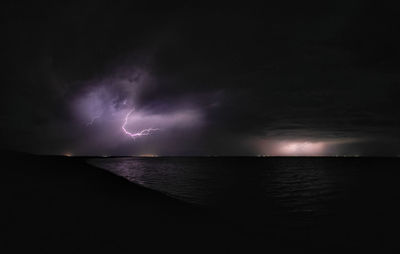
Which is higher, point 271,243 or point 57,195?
point 57,195

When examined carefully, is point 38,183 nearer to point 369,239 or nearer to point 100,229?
point 100,229

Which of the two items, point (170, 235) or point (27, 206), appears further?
point (27, 206)

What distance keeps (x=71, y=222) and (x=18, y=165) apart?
11510 mm

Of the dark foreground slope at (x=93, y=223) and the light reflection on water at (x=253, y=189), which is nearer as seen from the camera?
the dark foreground slope at (x=93, y=223)

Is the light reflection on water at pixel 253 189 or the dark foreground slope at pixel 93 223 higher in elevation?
the dark foreground slope at pixel 93 223

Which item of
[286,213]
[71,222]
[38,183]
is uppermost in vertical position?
[38,183]

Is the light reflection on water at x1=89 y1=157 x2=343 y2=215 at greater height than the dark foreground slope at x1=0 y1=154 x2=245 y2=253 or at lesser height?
lesser

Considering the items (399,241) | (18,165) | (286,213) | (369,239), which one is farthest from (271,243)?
(18,165)

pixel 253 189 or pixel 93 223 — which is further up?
pixel 93 223

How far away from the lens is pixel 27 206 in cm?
884

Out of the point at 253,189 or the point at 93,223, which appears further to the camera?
the point at 253,189

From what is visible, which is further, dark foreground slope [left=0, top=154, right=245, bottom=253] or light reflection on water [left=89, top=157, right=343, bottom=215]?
light reflection on water [left=89, top=157, right=343, bottom=215]

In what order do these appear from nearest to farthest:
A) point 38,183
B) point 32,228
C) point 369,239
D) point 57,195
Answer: point 32,228 → point 369,239 → point 57,195 → point 38,183

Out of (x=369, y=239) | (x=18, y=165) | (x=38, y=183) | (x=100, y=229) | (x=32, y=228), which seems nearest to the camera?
(x=32, y=228)
